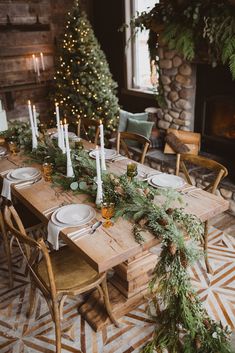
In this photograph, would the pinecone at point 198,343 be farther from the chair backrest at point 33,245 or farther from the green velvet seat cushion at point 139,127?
the green velvet seat cushion at point 139,127

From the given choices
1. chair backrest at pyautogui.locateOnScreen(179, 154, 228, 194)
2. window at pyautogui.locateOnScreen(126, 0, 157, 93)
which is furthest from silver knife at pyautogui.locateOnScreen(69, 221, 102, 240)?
window at pyautogui.locateOnScreen(126, 0, 157, 93)

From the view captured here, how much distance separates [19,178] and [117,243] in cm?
103

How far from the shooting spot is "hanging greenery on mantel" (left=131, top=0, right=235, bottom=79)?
111 inches

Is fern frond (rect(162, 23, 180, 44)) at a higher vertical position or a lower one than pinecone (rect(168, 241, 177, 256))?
higher

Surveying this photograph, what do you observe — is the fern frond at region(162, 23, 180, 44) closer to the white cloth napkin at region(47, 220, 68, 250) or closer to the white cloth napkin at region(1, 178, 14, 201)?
the white cloth napkin at region(1, 178, 14, 201)

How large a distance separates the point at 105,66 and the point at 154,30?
50.4 inches

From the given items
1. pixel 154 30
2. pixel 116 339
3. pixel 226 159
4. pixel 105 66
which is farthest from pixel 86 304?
pixel 105 66

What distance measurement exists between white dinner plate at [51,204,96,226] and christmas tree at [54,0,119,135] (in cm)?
295

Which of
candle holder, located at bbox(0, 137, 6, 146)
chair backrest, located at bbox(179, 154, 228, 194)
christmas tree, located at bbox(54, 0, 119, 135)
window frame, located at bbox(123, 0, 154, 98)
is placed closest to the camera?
chair backrest, located at bbox(179, 154, 228, 194)

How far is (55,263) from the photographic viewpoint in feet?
6.48

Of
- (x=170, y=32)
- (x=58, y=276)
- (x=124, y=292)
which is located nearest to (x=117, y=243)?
(x=58, y=276)

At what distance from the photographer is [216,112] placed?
3.63 meters

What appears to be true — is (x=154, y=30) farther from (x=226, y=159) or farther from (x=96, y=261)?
(x=96, y=261)

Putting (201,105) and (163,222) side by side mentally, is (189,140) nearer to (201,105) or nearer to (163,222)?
(201,105)
